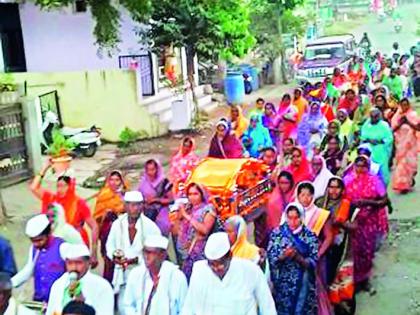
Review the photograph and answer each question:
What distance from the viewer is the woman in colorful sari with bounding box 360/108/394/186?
1029 centimetres

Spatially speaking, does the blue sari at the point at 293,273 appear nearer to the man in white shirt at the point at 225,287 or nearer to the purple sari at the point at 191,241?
the purple sari at the point at 191,241

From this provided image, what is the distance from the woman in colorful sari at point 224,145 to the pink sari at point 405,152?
283 cm

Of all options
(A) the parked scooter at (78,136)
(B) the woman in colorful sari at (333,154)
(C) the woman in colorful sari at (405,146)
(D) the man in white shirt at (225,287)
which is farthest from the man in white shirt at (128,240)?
(A) the parked scooter at (78,136)

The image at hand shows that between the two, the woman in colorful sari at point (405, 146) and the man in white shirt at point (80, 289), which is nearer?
the man in white shirt at point (80, 289)

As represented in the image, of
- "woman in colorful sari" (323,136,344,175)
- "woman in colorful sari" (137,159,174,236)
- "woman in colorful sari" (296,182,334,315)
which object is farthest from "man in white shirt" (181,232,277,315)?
"woman in colorful sari" (323,136,344,175)

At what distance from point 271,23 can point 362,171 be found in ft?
70.8

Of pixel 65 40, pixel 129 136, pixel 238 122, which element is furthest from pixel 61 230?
pixel 65 40

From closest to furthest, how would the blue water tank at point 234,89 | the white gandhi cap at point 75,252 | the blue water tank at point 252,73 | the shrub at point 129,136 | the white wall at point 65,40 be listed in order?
the white gandhi cap at point 75,252 → the shrub at point 129,136 → the white wall at point 65,40 → the blue water tank at point 234,89 → the blue water tank at point 252,73

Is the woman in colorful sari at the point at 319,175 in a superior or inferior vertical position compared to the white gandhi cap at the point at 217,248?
inferior

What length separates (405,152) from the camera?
455 inches

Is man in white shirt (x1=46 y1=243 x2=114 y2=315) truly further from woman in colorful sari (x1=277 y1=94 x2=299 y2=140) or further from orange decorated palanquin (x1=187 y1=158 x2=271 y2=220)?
woman in colorful sari (x1=277 y1=94 x2=299 y2=140)

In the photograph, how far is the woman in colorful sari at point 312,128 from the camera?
1187 centimetres

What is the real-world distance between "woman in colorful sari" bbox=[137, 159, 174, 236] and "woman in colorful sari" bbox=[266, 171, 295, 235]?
1.16 m

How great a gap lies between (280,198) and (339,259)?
0.82 metres
